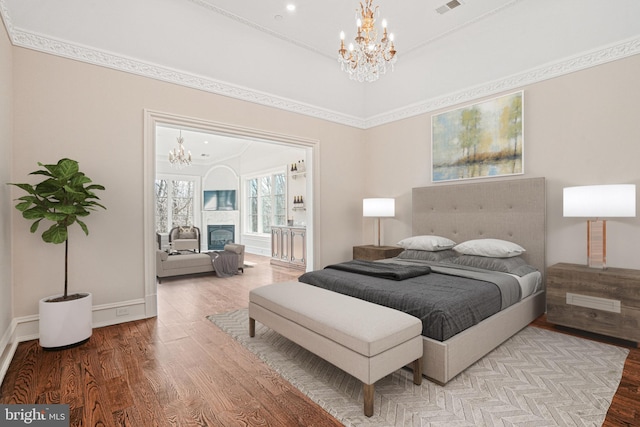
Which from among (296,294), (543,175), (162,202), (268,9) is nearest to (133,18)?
(268,9)

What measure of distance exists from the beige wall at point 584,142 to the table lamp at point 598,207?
198 mm

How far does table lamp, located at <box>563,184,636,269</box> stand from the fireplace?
8.53 m

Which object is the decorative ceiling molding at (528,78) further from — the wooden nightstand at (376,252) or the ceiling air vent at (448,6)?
the wooden nightstand at (376,252)

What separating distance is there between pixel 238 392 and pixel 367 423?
0.85 meters

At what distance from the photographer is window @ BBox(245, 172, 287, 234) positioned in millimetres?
8320

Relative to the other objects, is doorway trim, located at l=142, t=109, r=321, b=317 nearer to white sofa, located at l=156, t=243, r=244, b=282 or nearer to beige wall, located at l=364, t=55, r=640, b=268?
white sofa, located at l=156, t=243, r=244, b=282

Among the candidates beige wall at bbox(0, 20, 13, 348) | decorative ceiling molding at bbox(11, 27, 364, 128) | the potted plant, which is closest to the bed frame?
decorative ceiling molding at bbox(11, 27, 364, 128)

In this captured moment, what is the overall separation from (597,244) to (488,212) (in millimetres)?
1080

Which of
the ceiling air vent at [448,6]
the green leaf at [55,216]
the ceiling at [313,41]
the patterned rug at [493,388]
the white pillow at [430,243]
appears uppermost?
the ceiling air vent at [448,6]

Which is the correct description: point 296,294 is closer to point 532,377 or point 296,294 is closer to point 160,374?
point 160,374

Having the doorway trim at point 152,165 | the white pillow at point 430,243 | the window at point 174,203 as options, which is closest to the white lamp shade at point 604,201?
the white pillow at point 430,243

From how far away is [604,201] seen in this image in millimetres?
2729

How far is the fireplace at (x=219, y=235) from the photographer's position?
9.73 meters

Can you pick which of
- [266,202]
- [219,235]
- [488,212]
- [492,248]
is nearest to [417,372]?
[492,248]
